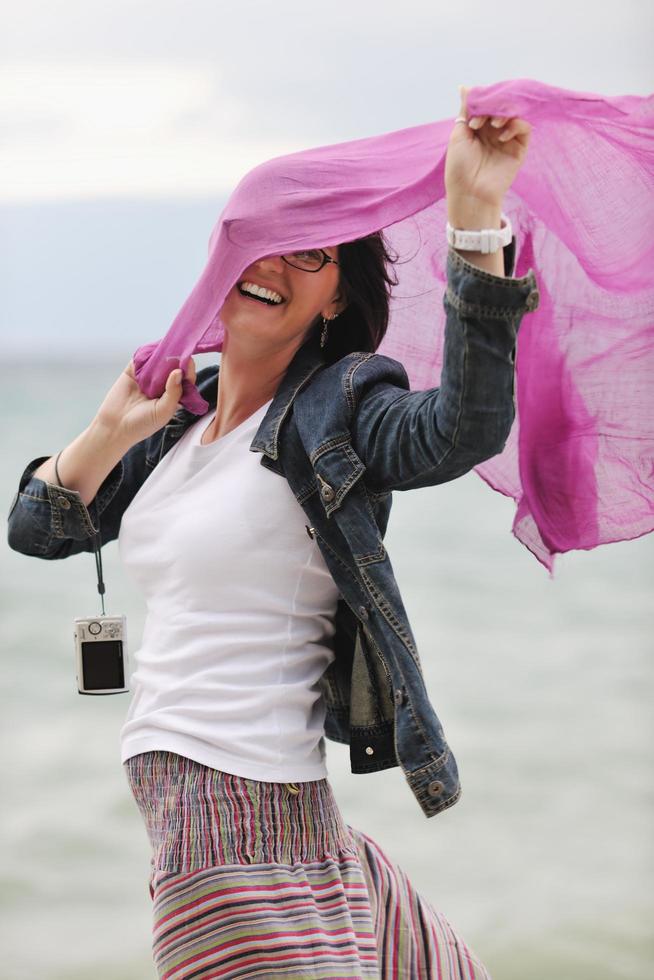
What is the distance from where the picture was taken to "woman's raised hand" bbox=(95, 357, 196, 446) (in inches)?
60.1

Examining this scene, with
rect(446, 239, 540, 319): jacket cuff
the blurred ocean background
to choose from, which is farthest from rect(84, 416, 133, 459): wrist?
the blurred ocean background

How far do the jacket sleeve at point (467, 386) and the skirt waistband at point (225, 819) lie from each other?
1.25 feet

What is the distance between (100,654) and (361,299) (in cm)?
55

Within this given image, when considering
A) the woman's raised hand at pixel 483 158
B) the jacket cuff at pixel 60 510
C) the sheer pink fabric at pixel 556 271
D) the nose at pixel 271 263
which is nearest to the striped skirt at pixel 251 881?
the jacket cuff at pixel 60 510

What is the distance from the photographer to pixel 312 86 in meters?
11.9

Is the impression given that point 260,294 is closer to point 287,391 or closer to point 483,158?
point 287,391

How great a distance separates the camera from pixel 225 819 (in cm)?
140

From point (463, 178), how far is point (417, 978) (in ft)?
2.90

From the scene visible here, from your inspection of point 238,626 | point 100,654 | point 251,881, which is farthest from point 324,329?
point 251,881

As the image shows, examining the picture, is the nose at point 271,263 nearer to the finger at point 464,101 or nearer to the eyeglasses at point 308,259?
the eyeglasses at point 308,259

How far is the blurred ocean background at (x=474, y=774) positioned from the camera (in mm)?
3186

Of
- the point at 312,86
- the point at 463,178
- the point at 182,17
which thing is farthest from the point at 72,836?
the point at 182,17

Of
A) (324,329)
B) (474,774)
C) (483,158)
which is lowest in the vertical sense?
(474,774)

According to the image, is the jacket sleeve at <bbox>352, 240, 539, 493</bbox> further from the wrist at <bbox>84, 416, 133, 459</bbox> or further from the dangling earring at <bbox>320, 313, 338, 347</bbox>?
the wrist at <bbox>84, 416, 133, 459</bbox>
